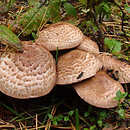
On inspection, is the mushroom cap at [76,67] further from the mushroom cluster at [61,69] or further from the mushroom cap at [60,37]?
the mushroom cap at [60,37]

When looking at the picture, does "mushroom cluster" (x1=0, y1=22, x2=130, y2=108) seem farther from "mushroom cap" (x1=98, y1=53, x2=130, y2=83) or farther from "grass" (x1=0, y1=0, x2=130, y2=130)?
"grass" (x1=0, y1=0, x2=130, y2=130)

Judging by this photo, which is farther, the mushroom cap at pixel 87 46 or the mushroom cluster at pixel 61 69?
the mushroom cap at pixel 87 46

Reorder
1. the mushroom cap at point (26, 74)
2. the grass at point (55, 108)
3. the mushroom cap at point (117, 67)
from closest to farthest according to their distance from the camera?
the mushroom cap at point (26, 74)
the grass at point (55, 108)
the mushroom cap at point (117, 67)

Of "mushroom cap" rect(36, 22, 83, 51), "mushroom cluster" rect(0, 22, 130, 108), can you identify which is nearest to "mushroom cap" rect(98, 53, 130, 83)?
"mushroom cluster" rect(0, 22, 130, 108)

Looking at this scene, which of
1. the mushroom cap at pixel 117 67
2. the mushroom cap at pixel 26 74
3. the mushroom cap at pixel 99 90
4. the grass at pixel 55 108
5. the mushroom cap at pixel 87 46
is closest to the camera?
the mushroom cap at pixel 26 74

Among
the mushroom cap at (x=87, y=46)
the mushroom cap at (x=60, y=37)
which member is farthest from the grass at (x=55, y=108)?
the mushroom cap at (x=87, y=46)

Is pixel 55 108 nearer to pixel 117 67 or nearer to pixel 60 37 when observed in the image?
pixel 60 37
